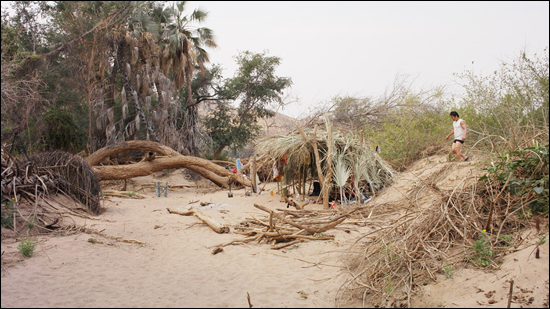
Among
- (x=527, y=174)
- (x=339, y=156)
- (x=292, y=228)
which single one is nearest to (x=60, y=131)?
(x=339, y=156)

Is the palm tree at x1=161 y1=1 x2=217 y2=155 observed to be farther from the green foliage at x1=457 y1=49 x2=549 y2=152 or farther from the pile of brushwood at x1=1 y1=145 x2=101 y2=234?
the green foliage at x1=457 y1=49 x2=549 y2=152

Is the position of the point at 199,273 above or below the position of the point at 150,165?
below

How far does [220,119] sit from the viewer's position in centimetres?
2164

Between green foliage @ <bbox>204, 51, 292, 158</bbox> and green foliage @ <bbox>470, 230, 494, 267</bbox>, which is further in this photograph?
green foliage @ <bbox>204, 51, 292, 158</bbox>

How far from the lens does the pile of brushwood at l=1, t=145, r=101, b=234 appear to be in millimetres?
5660

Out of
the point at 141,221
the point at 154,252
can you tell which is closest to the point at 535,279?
the point at 154,252

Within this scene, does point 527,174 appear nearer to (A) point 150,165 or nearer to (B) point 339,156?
(B) point 339,156

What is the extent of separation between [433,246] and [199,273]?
295 cm

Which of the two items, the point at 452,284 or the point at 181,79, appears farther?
the point at 181,79

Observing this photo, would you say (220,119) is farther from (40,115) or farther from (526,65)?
(526,65)

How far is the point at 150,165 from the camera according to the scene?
41.7 feet

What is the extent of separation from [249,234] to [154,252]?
5.58ft

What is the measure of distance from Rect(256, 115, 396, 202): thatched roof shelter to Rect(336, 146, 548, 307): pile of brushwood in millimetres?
4497

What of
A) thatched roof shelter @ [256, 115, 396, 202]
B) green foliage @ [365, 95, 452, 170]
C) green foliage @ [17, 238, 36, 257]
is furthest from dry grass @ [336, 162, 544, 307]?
green foliage @ [365, 95, 452, 170]
